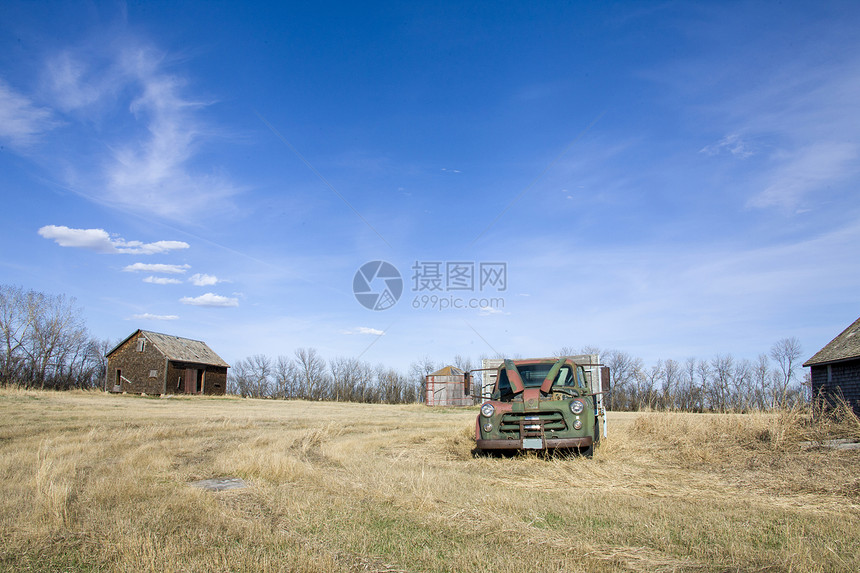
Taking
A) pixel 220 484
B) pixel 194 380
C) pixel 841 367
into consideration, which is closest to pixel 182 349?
pixel 194 380

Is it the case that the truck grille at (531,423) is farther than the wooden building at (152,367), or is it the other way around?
the wooden building at (152,367)

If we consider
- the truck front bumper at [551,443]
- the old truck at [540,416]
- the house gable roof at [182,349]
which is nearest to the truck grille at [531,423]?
the old truck at [540,416]

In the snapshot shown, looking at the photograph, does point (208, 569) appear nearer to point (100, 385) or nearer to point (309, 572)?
point (309, 572)

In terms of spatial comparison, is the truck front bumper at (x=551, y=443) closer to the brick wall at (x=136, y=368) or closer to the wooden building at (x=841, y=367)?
the wooden building at (x=841, y=367)

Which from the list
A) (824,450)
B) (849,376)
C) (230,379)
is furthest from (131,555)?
(230,379)

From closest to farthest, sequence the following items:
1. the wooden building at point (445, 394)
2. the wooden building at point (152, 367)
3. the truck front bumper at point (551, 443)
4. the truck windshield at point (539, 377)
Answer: the truck front bumper at point (551, 443) < the truck windshield at point (539, 377) < the wooden building at point (152, 367) < the wooden building at point (445, 394)

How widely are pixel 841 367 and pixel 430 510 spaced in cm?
2572

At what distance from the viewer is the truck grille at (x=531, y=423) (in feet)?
32.6

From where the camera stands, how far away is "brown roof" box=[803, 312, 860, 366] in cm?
2236

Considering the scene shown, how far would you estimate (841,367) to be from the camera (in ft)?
77.8

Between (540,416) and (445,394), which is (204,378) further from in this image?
(540,416)

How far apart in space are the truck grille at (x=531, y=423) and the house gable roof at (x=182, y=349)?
44.5 m

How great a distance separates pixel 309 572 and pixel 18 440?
415 inches

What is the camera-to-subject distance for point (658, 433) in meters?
13.9
